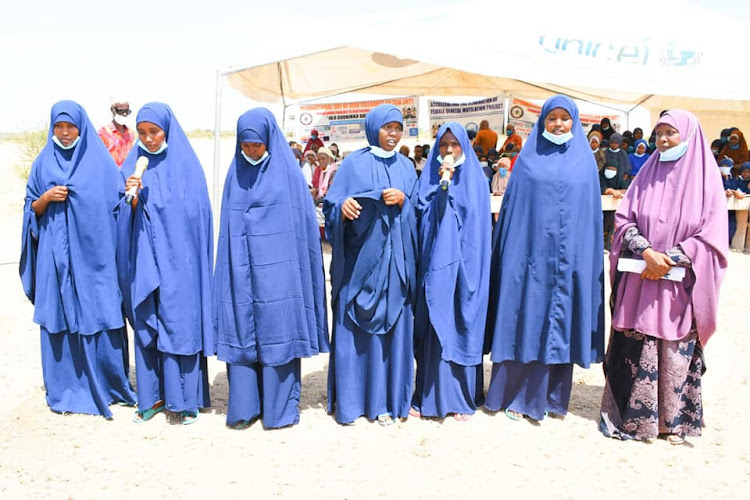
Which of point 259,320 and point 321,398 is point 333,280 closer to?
point 259,320

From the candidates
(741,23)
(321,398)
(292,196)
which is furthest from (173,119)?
(741,23)

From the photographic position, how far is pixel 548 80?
6.46 metres

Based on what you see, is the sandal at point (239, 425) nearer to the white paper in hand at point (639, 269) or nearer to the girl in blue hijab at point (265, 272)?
the girl in blue hijab at point (265, 272)

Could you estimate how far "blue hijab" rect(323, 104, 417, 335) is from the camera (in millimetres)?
3066

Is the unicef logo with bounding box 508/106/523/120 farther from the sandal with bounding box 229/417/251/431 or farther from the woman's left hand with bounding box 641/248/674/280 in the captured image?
the sandal with bounding box 229/417/251/431

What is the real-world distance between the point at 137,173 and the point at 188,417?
1.37 metres

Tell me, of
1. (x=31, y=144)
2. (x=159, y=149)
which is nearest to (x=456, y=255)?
(x=159, y=149)

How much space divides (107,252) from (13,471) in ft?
3.78

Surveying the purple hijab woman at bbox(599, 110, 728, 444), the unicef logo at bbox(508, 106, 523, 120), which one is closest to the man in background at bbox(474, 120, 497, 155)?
the unicef logo at bbox(508, 106, 523, 120)

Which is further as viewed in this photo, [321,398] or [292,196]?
[321,398]

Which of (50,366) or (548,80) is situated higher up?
(548,80)

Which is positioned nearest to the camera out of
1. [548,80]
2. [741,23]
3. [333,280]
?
[333,280]

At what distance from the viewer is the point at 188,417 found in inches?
130

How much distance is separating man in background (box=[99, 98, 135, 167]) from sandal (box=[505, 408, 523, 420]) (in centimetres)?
360
